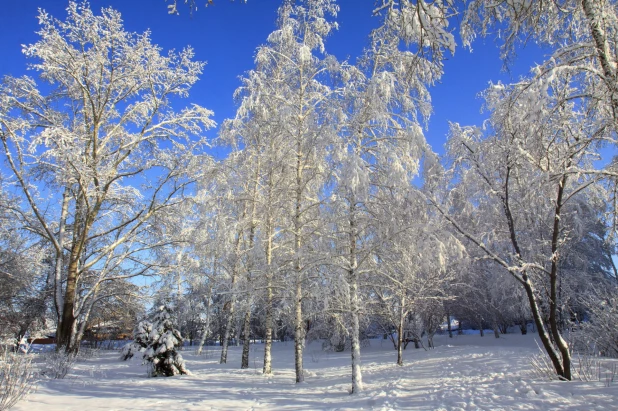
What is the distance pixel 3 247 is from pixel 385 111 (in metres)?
13.8

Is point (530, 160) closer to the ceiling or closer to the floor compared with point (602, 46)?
closer to the floor

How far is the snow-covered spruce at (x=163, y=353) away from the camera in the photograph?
1099 cm

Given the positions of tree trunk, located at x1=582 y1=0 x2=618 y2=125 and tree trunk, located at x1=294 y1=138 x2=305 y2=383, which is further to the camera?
tree trunk, located at x1=294 y1=138 x2=305 y2=383

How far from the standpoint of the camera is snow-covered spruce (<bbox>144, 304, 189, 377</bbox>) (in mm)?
10992

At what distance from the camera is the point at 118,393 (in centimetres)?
761

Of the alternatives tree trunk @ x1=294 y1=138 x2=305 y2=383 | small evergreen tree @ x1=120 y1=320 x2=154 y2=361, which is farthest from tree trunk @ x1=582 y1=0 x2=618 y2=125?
small evergreen tree @ x1=120 y1=320 x2=154 y2=361

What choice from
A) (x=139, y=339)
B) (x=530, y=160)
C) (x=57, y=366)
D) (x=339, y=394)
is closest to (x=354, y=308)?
(x=339, y=394)

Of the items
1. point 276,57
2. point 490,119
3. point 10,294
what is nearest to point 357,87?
point 490,119

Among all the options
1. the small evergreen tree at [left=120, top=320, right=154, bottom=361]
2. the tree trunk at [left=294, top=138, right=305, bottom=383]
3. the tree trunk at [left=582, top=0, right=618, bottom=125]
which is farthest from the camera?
the small evergreen tree at [left=120, top=320, right=154, bottom=361]

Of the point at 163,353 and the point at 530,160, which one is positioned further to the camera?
the point at 163,353

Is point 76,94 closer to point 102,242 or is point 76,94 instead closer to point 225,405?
point 102,242

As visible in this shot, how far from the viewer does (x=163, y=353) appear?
11.1 metres

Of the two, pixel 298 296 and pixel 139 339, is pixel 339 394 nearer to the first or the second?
pixel 298 296

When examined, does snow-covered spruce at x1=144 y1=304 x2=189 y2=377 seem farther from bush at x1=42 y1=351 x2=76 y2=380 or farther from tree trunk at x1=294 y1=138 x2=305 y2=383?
tree trunk at x1=294 y1=138 x2=305 y2=383
